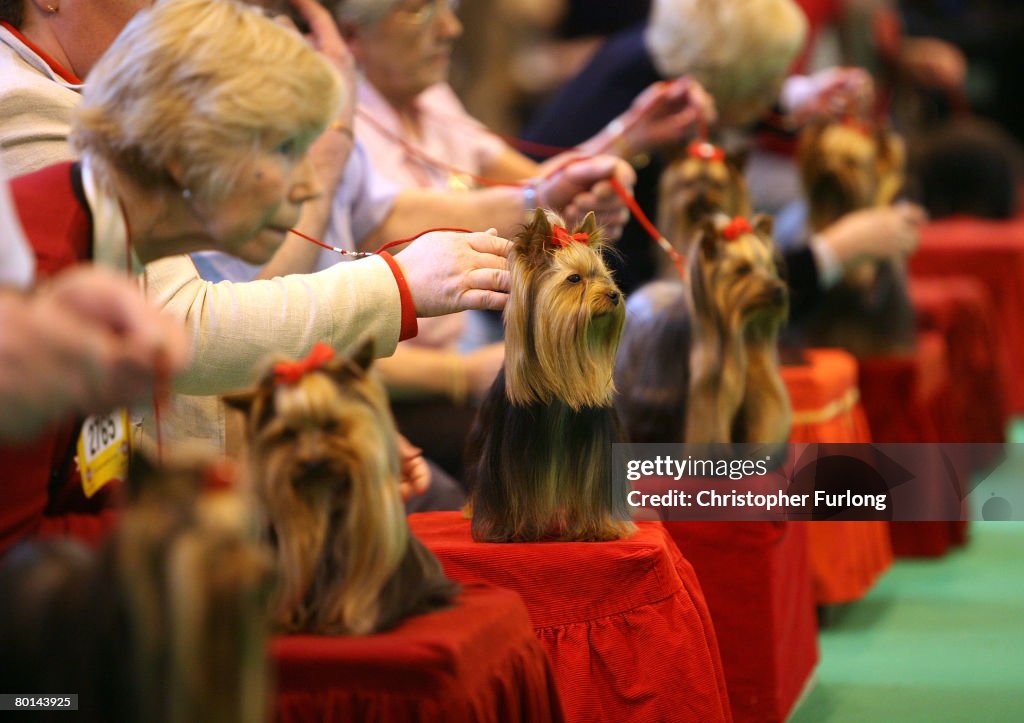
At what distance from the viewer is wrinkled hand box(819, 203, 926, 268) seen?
4.34m

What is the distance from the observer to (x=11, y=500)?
1.75 metres

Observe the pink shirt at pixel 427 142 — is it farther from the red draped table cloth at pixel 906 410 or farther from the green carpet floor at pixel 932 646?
the green carpet floor at pixel 932 646

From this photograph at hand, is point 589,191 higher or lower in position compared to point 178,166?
lower

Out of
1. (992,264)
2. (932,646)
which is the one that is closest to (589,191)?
(932,646)

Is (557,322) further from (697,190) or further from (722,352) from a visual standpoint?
(697,190)

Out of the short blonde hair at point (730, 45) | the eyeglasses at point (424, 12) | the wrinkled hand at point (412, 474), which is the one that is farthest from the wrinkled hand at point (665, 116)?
the wrinkled hand at point (412, 474)

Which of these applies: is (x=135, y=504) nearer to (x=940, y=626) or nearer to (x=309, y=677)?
(x=309, y=677)

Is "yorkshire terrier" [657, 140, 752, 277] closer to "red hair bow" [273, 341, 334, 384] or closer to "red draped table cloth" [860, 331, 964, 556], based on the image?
"red draped table cloth" [860, 331, 964, 556]

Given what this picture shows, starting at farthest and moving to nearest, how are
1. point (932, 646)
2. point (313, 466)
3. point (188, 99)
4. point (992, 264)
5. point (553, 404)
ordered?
1. point (992, 264)
2. point (932, 646)
3. point (553, 404)
4. point (188, 99)
5. point (313, 466)

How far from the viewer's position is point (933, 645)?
3.73 m

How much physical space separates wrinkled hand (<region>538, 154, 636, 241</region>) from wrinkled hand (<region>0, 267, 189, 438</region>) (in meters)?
1.68

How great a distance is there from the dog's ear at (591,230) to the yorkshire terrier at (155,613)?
1.07 metres

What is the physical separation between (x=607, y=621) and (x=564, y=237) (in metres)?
0.64

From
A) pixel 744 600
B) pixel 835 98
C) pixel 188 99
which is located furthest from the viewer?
pixel 835 98
